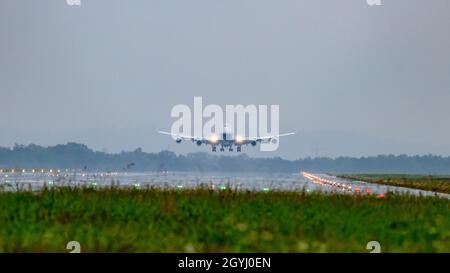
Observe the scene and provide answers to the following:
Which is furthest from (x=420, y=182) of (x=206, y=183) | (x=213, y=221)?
(x=213, y=221)

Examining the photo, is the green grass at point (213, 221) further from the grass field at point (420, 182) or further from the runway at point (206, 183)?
the grass field at point (420, 182)

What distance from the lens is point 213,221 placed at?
2542cm

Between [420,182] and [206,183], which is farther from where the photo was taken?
[420,182]

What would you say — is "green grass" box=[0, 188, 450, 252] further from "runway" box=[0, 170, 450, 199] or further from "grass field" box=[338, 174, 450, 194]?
"grass field" box=[338, 174, 450, 194]

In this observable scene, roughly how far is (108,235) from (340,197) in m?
16.3

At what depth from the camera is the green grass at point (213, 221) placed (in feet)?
67.3

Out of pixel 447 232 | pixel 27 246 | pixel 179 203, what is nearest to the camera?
pixel 27 246

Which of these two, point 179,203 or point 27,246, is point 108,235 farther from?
point 179,203

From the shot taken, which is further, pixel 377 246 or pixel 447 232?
pixel 447 232

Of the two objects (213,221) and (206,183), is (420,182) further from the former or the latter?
(213,221)

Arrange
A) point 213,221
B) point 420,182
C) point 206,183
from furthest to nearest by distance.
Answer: point 420,182, point 206,183, point 213,221

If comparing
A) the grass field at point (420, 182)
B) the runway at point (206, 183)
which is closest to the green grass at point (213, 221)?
the runway at point (206, 183)
